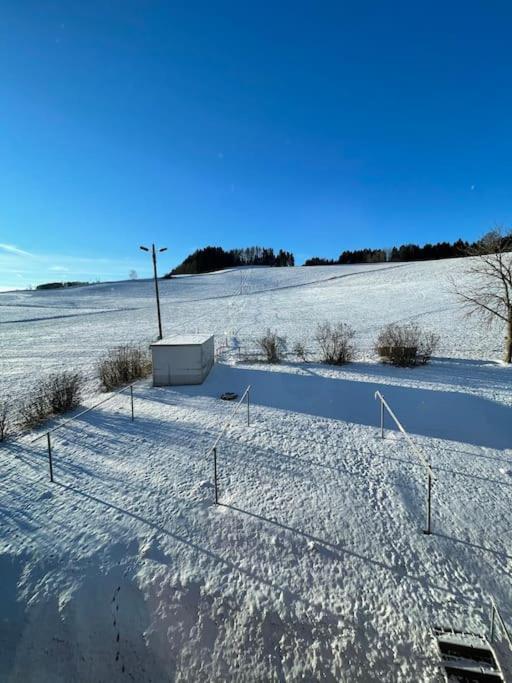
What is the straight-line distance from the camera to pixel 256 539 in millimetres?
4516

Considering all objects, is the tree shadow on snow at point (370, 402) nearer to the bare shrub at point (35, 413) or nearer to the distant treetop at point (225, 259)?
the bare shrub at point (35, 413)

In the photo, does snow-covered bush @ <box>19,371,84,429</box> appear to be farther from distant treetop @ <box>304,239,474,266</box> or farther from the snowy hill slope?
distant treetop @ <box>304,239,474,266</box>

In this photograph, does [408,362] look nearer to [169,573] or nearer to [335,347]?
[335,347]

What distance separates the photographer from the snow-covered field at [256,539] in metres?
3.24

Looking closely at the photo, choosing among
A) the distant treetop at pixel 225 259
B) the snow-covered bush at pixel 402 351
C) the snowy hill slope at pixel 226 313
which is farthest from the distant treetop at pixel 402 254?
the snow-covered bush at pixel 402 351

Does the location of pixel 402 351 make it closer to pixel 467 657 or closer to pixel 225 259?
pixel 467 657

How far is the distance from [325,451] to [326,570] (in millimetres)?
3148

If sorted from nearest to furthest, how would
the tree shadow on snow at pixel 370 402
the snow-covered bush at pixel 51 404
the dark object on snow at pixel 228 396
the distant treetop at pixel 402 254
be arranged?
the tree shadow on snow at pixel 370 402
the snow-covered bush at pixel 51 404
the dark object on snow at pixel 228 396
the distant treetop at pixel 402 254

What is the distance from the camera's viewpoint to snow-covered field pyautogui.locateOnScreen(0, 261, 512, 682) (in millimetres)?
3242

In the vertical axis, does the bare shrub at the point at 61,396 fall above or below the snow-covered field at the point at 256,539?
above

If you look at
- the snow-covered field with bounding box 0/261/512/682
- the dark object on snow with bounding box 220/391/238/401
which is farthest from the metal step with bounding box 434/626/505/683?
the dark object on snow with bounding box 220/391/238/401

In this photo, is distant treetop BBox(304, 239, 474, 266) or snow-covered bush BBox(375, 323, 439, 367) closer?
snow-covered bush BBox(375, 323, 439, 367)

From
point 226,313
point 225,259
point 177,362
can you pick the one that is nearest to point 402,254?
point 225,259

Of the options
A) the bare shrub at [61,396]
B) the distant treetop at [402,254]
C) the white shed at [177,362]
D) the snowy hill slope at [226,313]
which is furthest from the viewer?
the distant treetop at [402,254]
